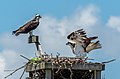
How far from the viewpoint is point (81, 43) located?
27.1ft

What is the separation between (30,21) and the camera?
29.7 feet

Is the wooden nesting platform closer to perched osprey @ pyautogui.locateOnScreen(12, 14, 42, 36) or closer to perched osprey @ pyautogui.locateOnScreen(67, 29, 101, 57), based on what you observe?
perched osprey @ pyautogui.locateOnScreen(67, 29, 101, 57)

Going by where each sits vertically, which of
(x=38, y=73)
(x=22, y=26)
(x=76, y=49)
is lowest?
(x=38, y=73)

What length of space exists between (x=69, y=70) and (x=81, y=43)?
0.96m

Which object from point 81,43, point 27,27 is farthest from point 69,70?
point 27,27

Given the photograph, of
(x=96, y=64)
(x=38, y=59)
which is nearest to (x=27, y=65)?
(x=38, y=59)

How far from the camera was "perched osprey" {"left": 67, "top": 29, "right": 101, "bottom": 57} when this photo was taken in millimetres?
8164

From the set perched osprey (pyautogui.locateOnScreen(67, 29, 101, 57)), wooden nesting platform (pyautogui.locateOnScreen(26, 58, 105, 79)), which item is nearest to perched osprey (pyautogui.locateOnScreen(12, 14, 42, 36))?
perched osprey (pyautogui.locateOnScreen(67, 29, 101, 57))

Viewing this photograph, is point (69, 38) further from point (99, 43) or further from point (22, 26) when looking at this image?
point (22, 26)

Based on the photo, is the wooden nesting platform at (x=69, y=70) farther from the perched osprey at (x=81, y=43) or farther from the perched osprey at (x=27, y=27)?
the perched osprey at (x=27, y=27)

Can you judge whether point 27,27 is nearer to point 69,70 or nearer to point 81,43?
point 81,43

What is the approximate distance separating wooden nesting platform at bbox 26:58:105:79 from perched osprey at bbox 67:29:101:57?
468 millimetres

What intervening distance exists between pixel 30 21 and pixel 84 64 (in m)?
2.15

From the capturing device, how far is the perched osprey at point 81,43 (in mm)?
8164
